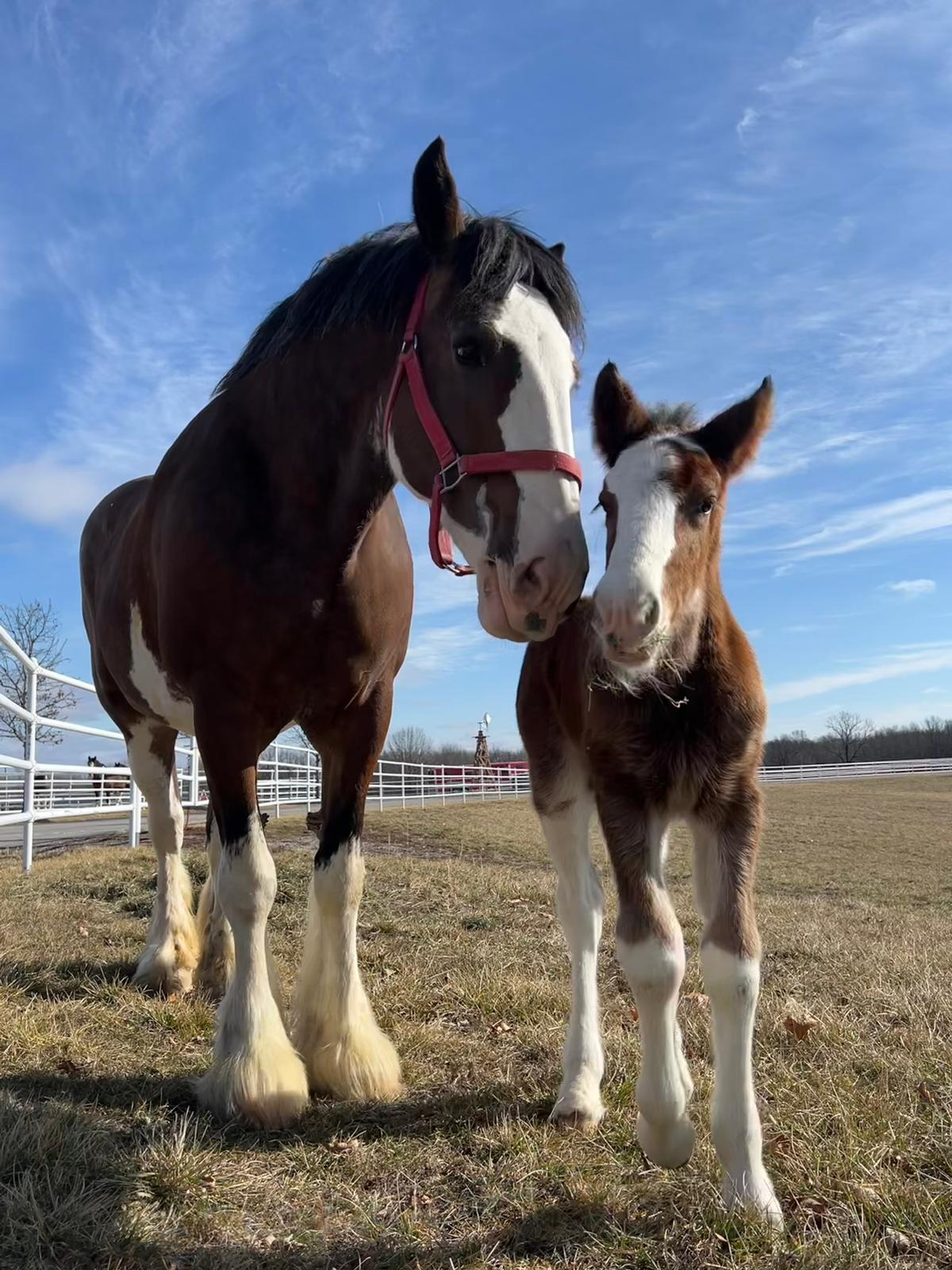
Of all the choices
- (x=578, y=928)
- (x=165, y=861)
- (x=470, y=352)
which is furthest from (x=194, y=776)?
(x=470, y=352)

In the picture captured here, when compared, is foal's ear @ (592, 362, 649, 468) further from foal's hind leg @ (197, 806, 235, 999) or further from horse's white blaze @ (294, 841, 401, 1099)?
foal's hind leg @ (197, 806, 235, 999)

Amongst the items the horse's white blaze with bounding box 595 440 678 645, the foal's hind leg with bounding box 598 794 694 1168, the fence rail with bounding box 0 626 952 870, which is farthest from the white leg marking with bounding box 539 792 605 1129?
the fence rail with bounding box 0 626 952 870

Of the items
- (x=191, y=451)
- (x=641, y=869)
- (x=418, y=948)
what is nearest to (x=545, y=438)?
(x=641, y=869)

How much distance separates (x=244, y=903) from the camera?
3.26 meters

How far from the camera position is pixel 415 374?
2.85 metres

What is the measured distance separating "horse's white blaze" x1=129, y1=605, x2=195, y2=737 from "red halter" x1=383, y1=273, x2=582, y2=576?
1.83 meters

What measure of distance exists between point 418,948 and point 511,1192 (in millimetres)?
2642

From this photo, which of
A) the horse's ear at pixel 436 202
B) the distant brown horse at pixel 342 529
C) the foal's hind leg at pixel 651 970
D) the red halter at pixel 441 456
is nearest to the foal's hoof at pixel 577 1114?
the foal's hind leg at pixel 651 970

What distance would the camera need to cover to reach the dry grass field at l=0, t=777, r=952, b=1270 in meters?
2.12

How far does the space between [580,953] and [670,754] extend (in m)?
1.03

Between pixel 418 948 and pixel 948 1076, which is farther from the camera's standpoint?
pixel 418 948

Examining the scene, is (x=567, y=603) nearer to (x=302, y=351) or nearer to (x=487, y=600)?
(x=487, y=600)

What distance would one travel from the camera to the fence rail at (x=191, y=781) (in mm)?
8789

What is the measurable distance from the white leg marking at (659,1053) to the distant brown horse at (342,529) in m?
0.95
